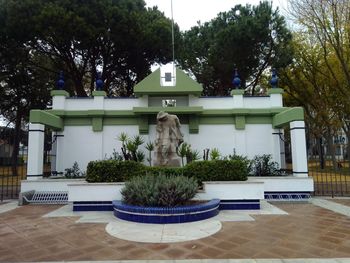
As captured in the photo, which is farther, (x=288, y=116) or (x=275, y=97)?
(x=275, y=97)

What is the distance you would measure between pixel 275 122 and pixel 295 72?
10.0m

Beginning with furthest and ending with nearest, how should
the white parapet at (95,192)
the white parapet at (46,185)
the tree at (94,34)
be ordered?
the tree at (94,34) < the white parapet at (46,185) < the white parapet at (95,192)

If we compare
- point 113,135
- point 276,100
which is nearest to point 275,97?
point 276,100

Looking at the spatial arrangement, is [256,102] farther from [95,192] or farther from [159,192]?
[95,192]

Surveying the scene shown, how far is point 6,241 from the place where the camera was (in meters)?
5.42

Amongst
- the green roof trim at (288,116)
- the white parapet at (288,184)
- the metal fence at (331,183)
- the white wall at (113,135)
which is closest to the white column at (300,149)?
the green roof trim at (288,116)

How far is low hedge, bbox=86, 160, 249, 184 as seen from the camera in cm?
841

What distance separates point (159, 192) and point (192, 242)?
6.07 feet

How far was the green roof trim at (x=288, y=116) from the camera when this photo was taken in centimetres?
1048

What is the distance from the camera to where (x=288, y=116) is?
11.0 m

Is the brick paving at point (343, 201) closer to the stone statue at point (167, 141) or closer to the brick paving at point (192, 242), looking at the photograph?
the brick paving at point (192, 242)

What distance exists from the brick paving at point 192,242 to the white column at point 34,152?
337 cm

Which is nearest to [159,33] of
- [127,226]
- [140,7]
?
[140,7]

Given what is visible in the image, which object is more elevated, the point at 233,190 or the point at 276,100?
the point at 276,100
